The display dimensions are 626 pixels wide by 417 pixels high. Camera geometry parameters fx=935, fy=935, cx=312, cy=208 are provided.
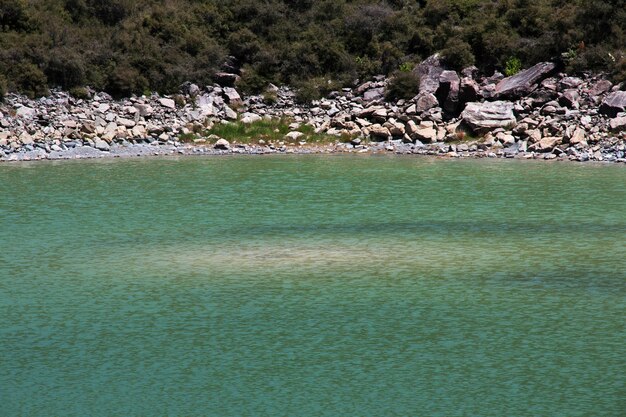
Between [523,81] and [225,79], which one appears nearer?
[523,81]

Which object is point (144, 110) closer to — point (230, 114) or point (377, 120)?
point (230, 114)

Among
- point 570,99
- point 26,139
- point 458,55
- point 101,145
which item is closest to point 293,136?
point 101,145

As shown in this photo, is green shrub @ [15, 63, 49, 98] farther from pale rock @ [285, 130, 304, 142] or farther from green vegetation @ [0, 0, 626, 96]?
pale rock @ [285, 130, 304, 142]

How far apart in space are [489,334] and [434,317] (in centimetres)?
96

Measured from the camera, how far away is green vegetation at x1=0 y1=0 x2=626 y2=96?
1652 inches

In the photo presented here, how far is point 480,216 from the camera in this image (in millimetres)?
21297

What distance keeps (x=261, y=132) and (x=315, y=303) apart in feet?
91.0

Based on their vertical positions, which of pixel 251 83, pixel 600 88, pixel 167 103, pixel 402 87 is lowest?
pixel 167 103

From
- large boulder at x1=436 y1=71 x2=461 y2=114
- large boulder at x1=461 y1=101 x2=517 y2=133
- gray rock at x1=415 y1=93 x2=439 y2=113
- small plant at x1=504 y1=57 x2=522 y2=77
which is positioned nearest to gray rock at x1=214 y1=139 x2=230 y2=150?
gray rock at x1=415 y1=93 x2=439 y2=113

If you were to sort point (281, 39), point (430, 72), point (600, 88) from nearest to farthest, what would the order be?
point (600, 88) → point (430, 72) → point (281, 39)

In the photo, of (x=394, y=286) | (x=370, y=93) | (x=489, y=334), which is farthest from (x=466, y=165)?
(x=489, y=334)

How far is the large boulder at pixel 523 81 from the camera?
39594 millimetres

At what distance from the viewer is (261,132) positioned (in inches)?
1592

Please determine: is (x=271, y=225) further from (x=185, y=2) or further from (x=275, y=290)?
(x=185, y=2)
